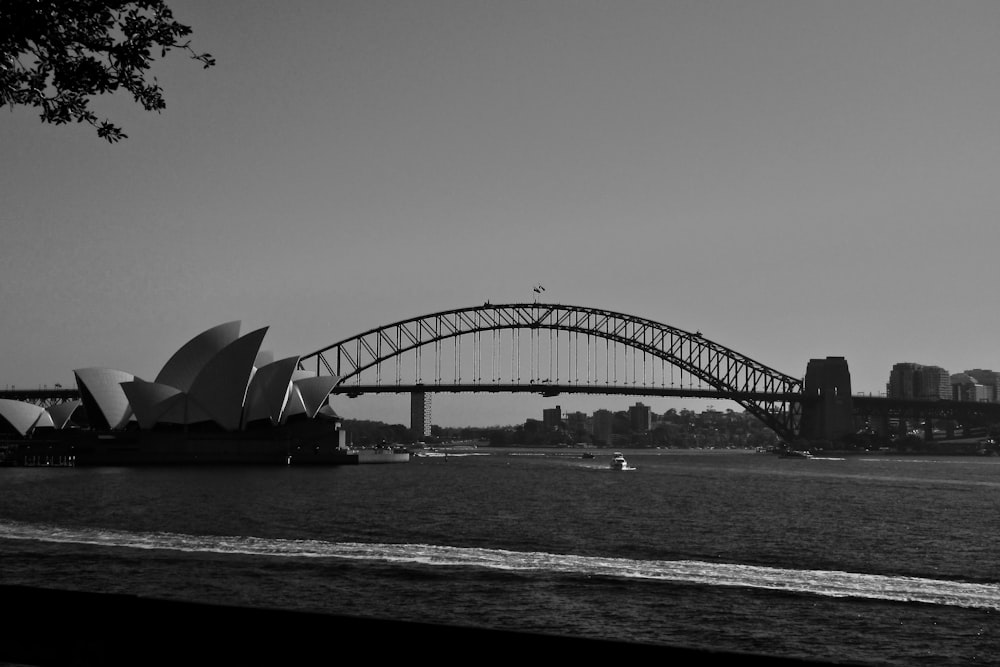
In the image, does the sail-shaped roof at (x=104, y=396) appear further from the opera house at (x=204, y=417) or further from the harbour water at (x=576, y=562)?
the harbour water at (x=576, y=562)

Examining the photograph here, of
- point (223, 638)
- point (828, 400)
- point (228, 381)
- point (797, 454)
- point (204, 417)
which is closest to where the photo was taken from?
point (223, 638)

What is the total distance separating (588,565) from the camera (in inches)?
797

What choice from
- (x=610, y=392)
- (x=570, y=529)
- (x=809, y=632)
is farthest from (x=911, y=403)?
(x=809, y=632)

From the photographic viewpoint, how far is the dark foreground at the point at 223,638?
9.72 ft

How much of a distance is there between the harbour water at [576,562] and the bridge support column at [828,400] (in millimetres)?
75415

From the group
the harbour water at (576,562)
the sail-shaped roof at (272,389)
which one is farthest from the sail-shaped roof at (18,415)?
the harbour water at (576,562)

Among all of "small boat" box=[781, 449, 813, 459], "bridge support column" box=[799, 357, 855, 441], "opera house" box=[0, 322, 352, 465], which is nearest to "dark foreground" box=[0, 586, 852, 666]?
"opera house" box=[0, 322, 352, 465]

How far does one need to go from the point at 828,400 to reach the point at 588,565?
101 m

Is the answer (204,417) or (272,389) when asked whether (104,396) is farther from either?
(272,389)

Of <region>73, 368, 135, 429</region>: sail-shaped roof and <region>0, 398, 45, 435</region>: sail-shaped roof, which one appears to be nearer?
<region>73, 368, 135, 429</region>: sail-shaped roof

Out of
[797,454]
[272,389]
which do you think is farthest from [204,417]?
[797,454]

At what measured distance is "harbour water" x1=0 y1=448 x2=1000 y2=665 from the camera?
578 inches

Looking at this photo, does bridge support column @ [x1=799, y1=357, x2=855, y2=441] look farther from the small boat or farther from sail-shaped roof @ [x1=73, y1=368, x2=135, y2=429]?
sail-shaped roof @ [x1=73, y1=368, x2=135, y2=429]

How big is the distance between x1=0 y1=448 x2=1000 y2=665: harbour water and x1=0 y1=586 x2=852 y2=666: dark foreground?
2037 mm
